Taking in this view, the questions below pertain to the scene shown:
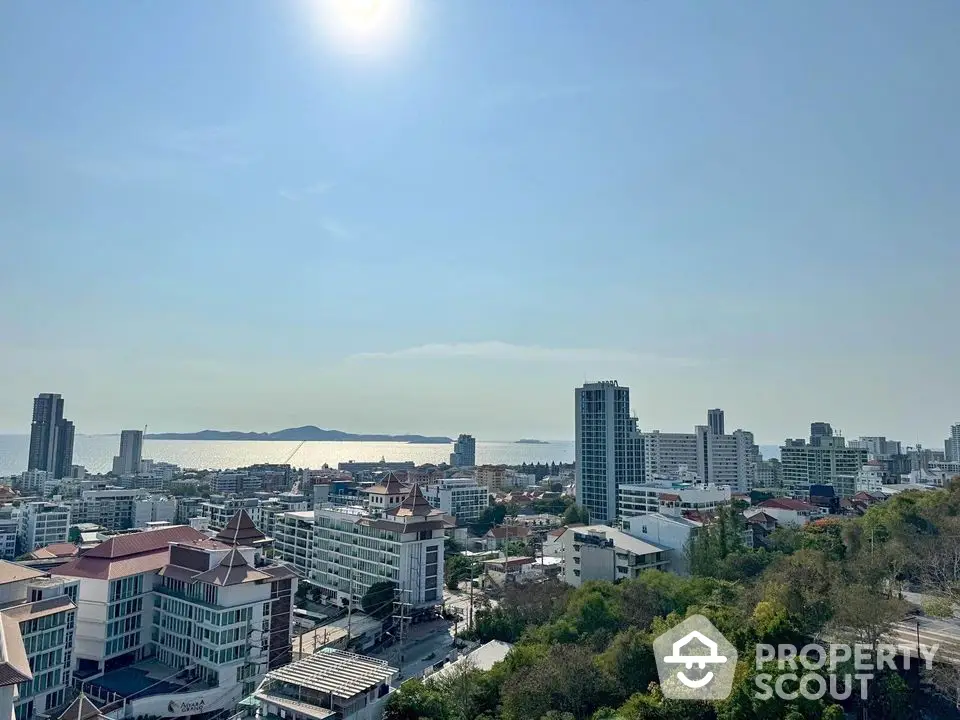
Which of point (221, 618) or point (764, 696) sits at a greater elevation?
point (764, 696)

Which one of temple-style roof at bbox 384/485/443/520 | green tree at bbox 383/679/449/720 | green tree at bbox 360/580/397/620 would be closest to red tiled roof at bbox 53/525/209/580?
green tree at bbox 360/580/397/620

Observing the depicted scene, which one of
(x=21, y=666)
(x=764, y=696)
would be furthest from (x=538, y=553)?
(x=21, y=666)

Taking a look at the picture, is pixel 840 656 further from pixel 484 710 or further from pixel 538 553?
pixel 538 553

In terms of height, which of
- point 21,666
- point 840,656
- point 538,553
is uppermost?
point 21,666

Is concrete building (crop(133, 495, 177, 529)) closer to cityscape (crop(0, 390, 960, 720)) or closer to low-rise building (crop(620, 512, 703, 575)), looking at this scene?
cityscape (crop(0, 390, 960, 720))

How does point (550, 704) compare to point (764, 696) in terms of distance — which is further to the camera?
point (550, 704)

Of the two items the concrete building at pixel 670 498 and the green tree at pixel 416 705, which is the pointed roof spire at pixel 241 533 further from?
the concrete building at pixel 670 498
